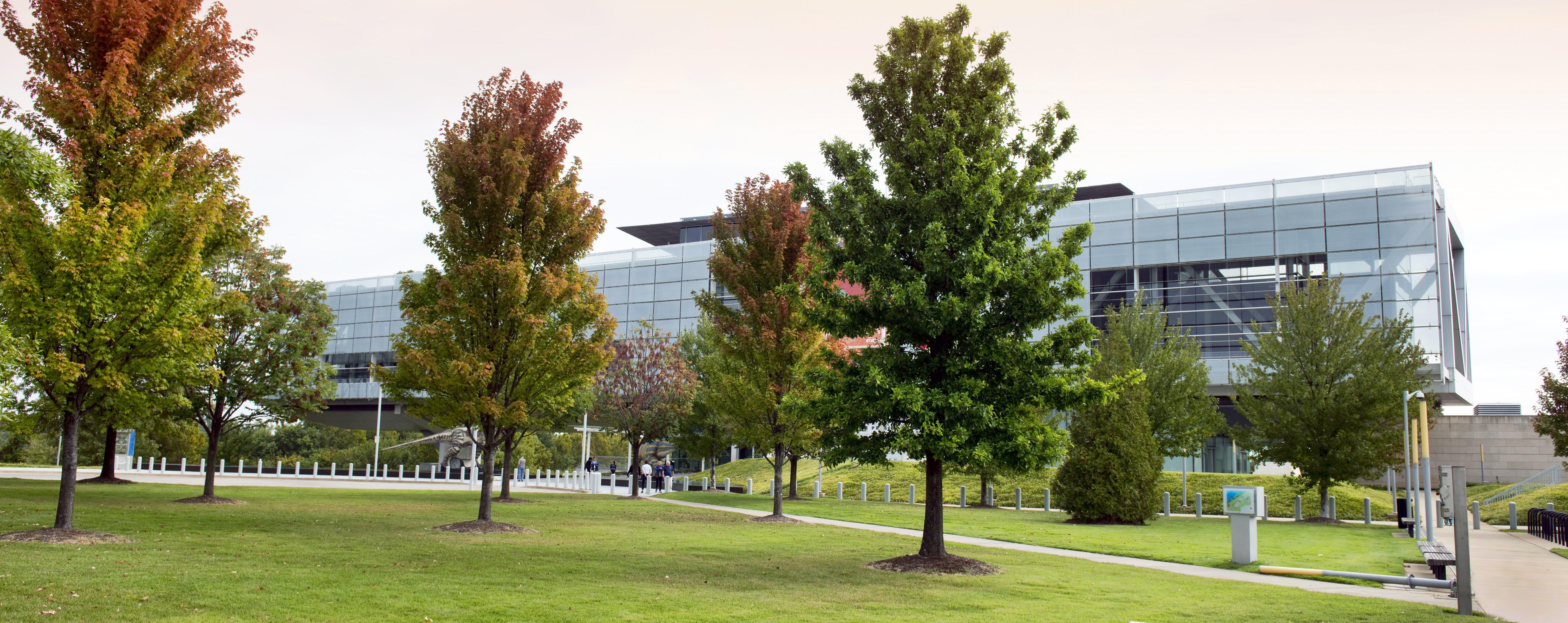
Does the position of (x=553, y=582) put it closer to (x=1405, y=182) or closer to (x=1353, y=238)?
(x=1353, y=238)

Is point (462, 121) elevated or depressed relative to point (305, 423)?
elevated

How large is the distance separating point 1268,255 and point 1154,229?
6241mm

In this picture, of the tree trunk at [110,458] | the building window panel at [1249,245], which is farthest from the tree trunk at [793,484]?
the building window panel at [1249,245]

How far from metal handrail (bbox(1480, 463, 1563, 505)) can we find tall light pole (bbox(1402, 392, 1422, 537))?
42.0ft

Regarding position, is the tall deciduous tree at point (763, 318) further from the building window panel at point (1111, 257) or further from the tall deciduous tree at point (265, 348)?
the building window panel at point (1111, 257)

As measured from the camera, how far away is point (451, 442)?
57.4 m

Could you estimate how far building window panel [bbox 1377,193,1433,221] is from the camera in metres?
50.7

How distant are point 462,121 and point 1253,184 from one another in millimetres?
48693

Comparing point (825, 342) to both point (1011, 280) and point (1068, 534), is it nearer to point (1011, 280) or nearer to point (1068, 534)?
point (1068, 534)

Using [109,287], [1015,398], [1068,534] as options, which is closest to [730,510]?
[1068,534]

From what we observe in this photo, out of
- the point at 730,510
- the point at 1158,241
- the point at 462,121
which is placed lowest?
the point at 730,510

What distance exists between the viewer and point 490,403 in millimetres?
17812

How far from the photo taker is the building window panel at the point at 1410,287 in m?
50.5

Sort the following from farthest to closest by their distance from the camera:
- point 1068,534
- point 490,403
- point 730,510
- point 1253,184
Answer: point 1253,184 < point 730,510 < point 1068,534 < point 490,403
